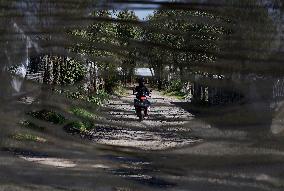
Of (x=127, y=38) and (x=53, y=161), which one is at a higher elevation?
(x=127, y=38)

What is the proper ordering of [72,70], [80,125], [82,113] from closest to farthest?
[80,125] → [82,113] → [72,70]

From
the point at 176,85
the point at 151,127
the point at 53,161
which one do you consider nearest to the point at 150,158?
the point at 151,127

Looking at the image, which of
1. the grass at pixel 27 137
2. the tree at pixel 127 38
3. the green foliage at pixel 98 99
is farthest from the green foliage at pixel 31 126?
the tree at pixel 127 38

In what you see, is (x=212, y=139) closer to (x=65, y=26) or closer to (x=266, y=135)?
(x=266, y=135)

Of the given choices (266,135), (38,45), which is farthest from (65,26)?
(266,135)

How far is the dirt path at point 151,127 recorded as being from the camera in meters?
1.36

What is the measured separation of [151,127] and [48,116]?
0.32m

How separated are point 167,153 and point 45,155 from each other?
1.13 feet

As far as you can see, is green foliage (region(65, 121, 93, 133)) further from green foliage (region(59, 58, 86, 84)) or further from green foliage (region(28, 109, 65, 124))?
green foliage (region(59, 58, 86, 84))

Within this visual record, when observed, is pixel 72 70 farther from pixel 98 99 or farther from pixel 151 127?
pixel 151 127

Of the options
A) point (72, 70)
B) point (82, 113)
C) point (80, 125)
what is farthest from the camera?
point (72, 70)

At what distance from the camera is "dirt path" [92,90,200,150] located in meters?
1.36

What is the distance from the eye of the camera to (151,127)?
139 cm

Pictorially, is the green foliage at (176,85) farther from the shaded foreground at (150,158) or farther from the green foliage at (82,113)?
the green foliage at (82,113)
